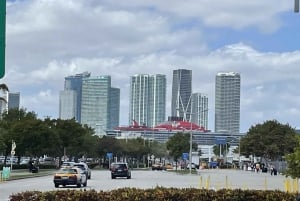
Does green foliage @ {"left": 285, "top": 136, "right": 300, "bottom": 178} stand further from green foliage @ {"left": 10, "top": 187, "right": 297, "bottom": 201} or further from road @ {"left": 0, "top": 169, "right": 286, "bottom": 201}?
road @ {"left": 0, "top": 169, "right": 286, "bottom": 201}

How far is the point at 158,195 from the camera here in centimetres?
1631

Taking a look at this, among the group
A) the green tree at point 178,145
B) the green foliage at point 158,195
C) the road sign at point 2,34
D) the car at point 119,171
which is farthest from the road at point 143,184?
the green tree at point 178,145

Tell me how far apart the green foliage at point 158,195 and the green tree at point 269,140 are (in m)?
108

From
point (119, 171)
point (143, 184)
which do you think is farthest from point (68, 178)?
point (119, 171)

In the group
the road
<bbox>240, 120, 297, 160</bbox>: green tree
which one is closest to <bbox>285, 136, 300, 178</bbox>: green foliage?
the road

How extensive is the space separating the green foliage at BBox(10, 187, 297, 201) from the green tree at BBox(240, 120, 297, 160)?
108 metres

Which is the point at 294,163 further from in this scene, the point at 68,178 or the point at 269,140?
the point at 269,140

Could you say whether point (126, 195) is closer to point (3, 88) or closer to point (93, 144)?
point (3, 88)

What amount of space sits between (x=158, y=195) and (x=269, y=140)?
113 m

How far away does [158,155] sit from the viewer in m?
182

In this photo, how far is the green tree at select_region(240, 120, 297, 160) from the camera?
125 meters

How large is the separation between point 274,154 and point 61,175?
88932mm

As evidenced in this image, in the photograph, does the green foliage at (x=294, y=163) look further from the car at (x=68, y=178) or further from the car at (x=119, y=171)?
the car at (x=119, y=171)

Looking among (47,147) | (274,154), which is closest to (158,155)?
(274,154)
